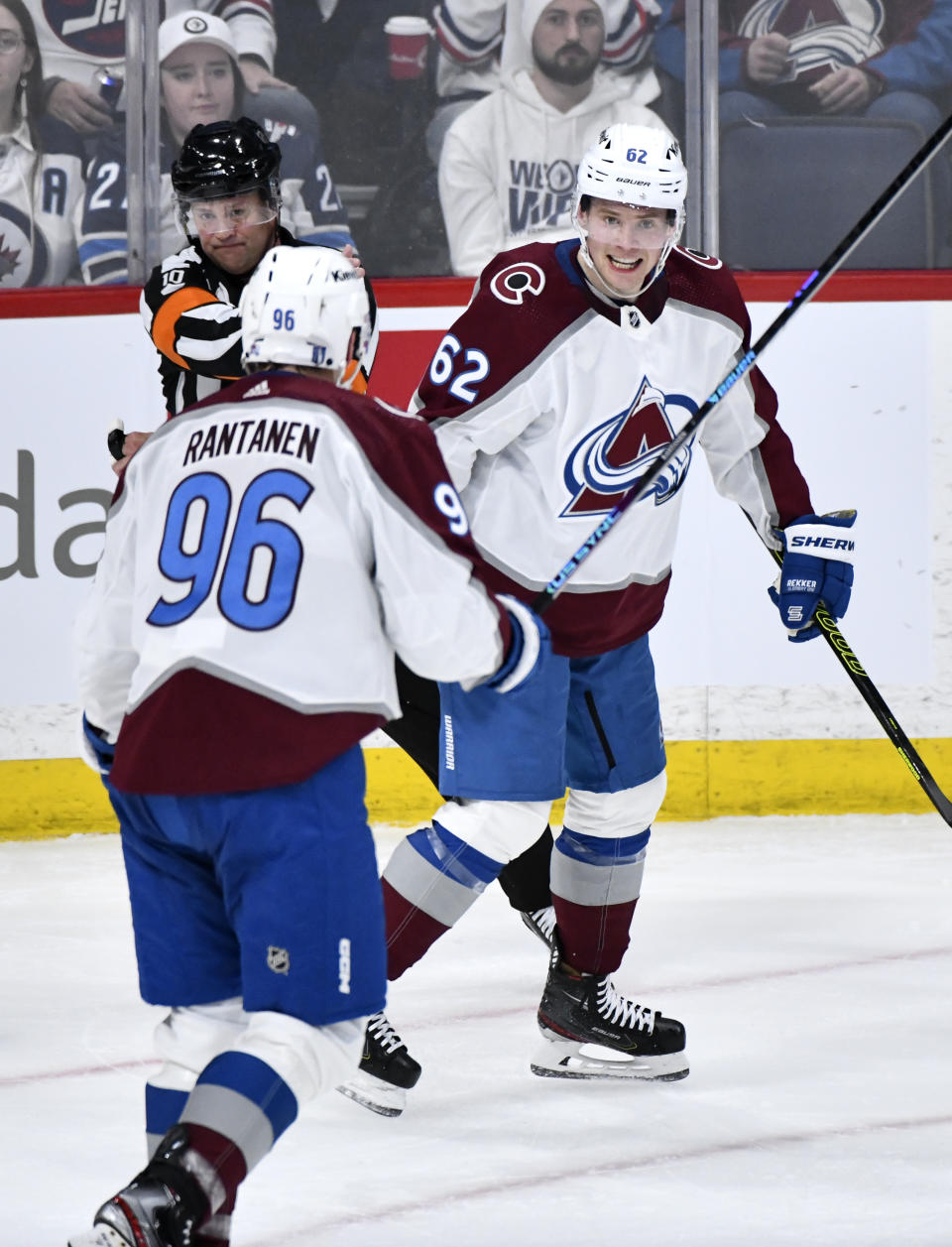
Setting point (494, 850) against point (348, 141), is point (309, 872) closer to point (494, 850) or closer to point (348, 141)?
point (494, 850)

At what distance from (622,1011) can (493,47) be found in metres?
2.32

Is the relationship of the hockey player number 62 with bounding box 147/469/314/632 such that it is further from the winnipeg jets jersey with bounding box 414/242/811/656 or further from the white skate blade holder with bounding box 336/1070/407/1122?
the white skate blade holder with bounding box 336/1070/407/1122

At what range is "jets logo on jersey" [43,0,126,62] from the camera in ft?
12.9

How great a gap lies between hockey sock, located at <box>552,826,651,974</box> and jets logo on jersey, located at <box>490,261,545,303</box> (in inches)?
29.1

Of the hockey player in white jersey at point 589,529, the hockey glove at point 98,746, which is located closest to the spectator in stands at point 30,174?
the hockey player in white jersey at point 589,529

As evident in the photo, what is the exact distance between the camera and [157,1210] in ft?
4.73

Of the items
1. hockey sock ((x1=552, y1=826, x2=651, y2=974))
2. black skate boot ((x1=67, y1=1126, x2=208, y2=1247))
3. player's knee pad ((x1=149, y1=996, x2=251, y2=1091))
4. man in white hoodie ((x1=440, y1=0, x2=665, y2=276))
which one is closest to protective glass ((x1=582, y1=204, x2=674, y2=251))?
hockey sock ((x1=552, y1=826, x2=651, y2=974))

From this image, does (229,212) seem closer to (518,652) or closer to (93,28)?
(518,652)

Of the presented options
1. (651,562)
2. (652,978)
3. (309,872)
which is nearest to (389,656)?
(309,872)

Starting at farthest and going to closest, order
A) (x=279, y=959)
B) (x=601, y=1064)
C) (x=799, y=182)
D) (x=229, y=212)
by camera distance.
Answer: (x=799, y=182) → (x=229, y=212) → (x=601, y=1064) → (x=279, y=959)

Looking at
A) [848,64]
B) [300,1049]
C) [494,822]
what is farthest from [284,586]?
[848,64]

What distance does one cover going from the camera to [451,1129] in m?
2.23

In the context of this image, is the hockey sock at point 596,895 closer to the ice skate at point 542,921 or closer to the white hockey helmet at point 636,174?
the ice skate at point 542,921

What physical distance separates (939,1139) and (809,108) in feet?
8.51
